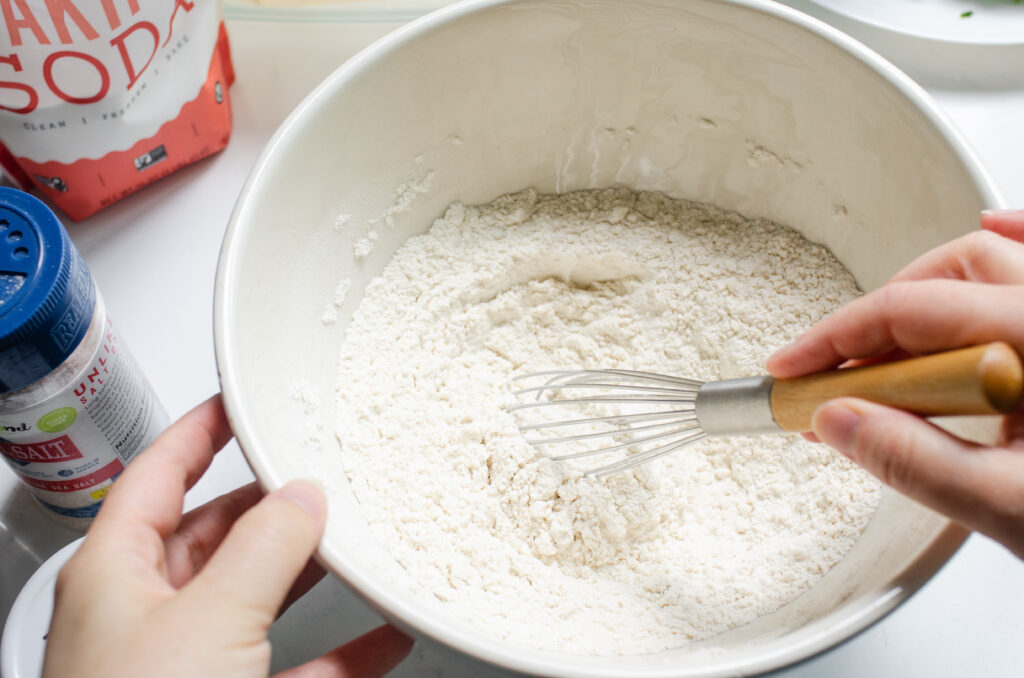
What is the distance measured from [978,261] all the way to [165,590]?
660 millimetres

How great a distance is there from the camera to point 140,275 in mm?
969

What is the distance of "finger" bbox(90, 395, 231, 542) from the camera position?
58 centimetres

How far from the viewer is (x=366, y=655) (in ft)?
2.18

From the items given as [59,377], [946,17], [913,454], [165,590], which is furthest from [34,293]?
[946,17]

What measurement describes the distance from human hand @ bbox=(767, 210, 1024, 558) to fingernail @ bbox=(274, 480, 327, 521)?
376 mm

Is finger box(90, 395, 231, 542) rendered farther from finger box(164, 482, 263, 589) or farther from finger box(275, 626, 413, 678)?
finger box(275, 626, 413, 678)

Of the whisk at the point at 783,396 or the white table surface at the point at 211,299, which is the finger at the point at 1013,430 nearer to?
the whisk at the point at 783,396

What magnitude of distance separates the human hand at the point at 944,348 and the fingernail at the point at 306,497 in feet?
1.24

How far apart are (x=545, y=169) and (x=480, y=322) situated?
22 centimetres

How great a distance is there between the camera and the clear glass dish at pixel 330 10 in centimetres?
109

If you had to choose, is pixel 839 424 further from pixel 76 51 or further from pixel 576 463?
pixel 76 51

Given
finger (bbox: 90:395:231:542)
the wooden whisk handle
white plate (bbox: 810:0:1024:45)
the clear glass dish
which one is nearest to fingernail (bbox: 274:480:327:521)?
finger (bbox: 90:395:231:542)

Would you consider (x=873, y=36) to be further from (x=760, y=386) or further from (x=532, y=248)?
(x=760, y=386)

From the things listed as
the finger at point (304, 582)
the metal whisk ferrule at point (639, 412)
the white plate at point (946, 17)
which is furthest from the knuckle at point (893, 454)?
the white plate at point (946, 17)
